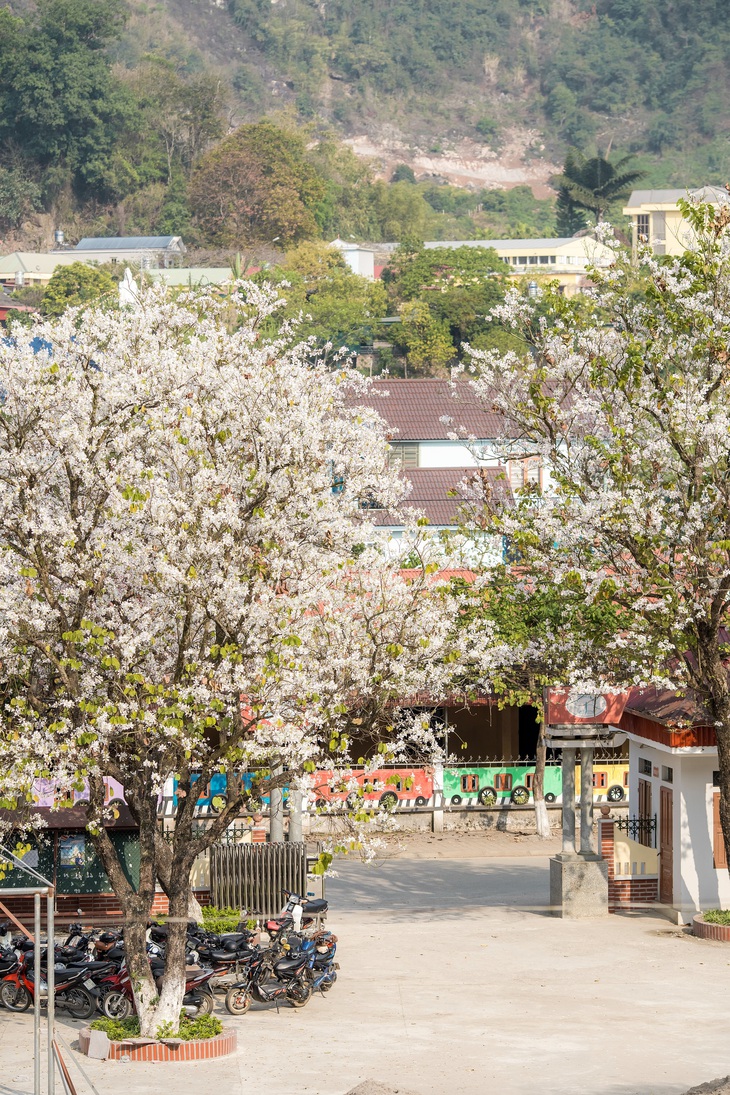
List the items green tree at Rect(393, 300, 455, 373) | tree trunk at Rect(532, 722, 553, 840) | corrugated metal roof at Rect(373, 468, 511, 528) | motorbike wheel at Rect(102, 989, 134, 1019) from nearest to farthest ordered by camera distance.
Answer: motorbike wheel at Rect(102, 989, 134, 1019)
tree trunk at Rect(532, 722, 553, 840)
corrugated metal roof at Rect(373, 468, 511, 528)
green tree at Rect(393, 300, 455, 373)

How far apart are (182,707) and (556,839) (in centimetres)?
1978

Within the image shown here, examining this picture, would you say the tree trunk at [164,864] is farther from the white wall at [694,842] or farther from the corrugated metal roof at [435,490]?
the corrugated metal roof at [435,490]

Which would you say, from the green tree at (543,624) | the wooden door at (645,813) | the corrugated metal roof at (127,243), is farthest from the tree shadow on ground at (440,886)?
the corrugated metal roof at (127,243)

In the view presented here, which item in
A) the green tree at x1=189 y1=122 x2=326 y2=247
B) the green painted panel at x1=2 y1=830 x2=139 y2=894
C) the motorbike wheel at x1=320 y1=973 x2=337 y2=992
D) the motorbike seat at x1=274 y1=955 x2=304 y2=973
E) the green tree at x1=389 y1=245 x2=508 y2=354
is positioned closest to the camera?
the motorbike seat at x1=274 y1=955 x2=304 y2=973

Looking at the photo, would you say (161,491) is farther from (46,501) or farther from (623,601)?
(623,601)

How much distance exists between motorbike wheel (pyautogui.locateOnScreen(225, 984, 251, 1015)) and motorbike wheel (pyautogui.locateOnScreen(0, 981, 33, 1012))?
2.70 meters

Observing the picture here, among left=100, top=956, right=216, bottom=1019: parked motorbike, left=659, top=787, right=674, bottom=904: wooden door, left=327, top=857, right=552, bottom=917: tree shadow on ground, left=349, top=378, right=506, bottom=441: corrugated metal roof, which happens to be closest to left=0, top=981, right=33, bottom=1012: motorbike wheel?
left=100, top=956, right=216, bottom=1019: parked motorbike

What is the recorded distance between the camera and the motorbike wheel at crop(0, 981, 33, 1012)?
2295 centimetres

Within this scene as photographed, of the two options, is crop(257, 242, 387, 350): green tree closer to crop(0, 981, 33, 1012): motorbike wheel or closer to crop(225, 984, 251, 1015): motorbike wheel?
crop(0, 981, 33, 1012): motorbike wheel

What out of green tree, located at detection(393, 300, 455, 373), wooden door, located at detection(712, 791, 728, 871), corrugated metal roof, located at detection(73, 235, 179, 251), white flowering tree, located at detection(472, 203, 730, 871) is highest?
corrugated metal roof, located at detection(73, 235, 179, 251)

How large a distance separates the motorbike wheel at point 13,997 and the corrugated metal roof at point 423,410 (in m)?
37.2

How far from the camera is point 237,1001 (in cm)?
2266

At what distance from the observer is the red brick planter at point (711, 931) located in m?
27.0

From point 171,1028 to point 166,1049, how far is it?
26 cm
